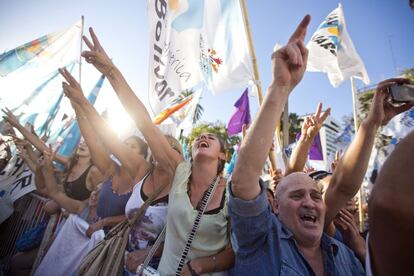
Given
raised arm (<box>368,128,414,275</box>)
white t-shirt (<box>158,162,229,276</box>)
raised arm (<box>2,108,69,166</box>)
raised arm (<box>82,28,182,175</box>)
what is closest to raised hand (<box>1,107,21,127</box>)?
raised arm (<box>2,108,69,166</box>)

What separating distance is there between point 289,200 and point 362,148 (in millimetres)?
634

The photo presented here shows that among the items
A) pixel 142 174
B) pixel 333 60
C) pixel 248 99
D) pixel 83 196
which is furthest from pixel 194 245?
pixel 248 99

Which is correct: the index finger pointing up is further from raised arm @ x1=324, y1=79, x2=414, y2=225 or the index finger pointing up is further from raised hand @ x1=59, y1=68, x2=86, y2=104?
raised hand @ x1=59, y1=68, x2=86, y2=104

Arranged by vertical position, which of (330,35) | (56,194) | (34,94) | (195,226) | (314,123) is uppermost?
(330,35)

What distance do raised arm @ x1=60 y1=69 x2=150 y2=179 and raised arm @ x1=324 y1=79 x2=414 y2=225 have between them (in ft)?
5.40

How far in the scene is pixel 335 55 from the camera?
4.34m

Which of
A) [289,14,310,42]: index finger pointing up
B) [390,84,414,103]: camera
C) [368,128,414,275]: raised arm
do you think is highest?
[289,14,310,42]: index finger pointing up

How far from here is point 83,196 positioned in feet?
9.95

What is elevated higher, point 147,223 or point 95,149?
point 95,149

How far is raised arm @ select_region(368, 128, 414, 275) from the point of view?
1.47 feet

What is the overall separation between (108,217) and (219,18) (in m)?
3.06

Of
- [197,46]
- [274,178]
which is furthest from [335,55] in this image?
[274,178]

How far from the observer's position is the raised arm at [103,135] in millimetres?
2404

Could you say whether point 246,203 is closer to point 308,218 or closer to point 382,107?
point 308,218
